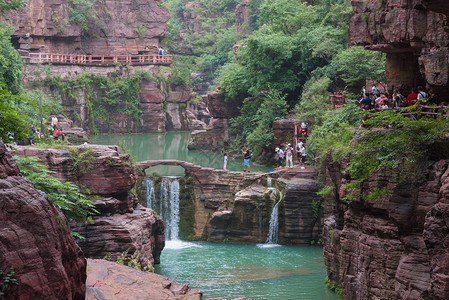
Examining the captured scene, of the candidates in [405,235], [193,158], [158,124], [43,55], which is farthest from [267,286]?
[43,55]

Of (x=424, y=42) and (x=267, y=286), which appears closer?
(x=424, y=42)

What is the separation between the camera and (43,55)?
5138 cm

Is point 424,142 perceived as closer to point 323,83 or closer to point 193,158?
point 323,83

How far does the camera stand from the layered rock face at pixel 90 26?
2007 inches

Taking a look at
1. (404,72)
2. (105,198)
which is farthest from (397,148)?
(105,198)

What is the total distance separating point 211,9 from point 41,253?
65461 mm

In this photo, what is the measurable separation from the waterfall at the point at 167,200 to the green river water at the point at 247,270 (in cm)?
160

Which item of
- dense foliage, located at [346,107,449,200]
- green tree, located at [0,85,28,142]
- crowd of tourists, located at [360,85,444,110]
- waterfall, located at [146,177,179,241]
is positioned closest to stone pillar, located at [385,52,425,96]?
crowd of tourists, located at [360,85,444,110]

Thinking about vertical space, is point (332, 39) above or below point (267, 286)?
above

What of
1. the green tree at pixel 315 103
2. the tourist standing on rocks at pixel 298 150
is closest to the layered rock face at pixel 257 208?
the tourist standing on rocks at pixel 298 150

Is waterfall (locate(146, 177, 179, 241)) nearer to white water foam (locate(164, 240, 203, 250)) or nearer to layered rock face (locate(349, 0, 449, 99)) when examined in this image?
white water foam (locate(164, 240, 203, 250))

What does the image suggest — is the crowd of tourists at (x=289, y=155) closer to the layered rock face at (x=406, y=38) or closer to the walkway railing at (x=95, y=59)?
the layered rock face at (x=406, y=38)

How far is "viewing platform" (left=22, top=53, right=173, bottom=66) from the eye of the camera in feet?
164

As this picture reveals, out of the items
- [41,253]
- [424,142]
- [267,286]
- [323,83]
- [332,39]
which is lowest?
[267,286]
